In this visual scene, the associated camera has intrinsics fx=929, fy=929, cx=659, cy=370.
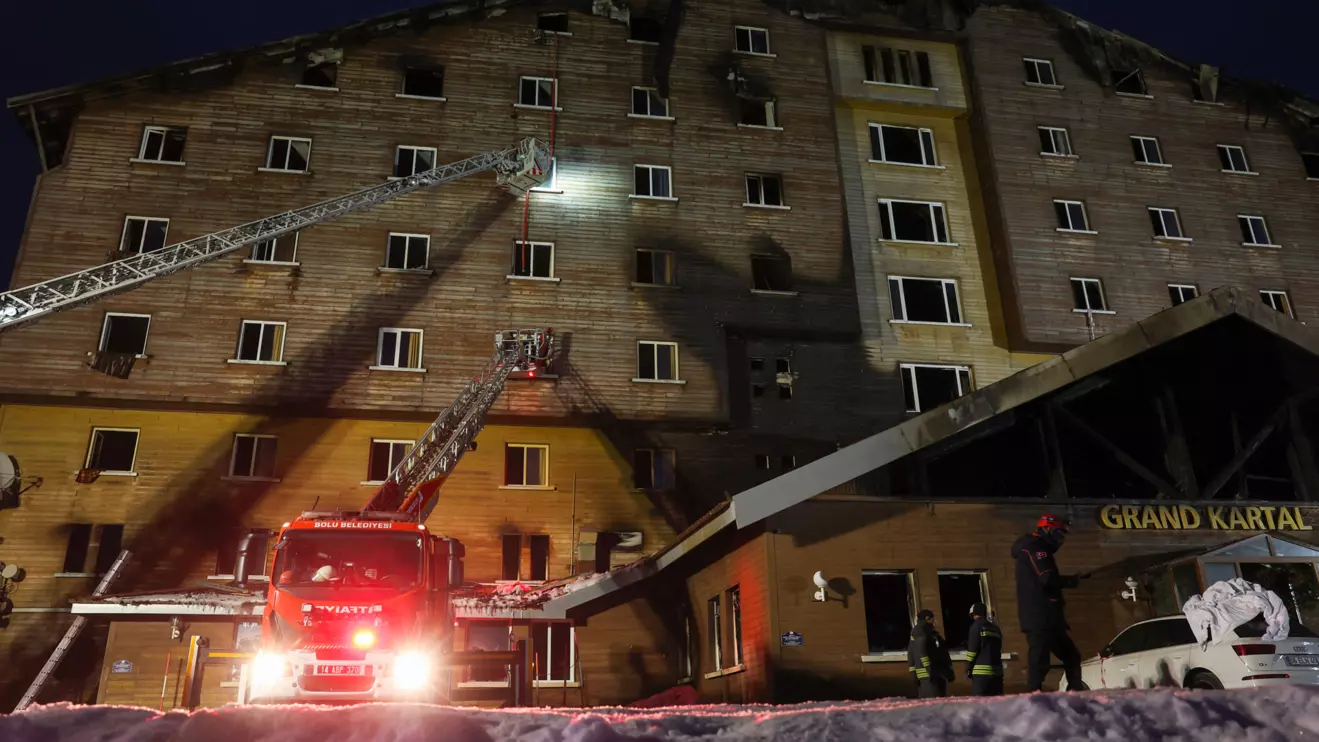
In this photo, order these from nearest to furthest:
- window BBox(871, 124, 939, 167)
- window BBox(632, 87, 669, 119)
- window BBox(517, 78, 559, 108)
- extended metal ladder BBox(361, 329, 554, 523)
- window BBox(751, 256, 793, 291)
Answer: extended metal ladder BBox(361, 329, 554, 523)
window BBox(751, 256, 793, 291)
window BBox(517, 78, 559, 108)
window BBox(632, 87, 669, 119)
window BBox(871, 124, 939, 167)

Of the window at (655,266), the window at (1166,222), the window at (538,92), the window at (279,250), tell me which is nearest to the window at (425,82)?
the window at (538,92)

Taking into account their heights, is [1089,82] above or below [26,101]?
above

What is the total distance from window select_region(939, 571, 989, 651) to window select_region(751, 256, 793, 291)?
643 inches

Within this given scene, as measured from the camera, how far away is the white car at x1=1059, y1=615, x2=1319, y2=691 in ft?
37.4

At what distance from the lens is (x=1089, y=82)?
37.5 m

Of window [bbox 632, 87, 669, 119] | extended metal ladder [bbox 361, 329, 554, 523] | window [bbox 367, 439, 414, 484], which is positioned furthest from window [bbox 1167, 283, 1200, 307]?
window [bbox 367, 439, 414, 484]

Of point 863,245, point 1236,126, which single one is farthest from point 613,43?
point 1236,126

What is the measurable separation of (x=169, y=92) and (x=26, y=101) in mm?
4225

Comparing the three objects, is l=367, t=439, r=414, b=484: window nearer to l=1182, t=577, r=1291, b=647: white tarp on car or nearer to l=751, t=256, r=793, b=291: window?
l=751, t=256, r=793, b=291: window

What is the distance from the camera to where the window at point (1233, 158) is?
37031 millimetres

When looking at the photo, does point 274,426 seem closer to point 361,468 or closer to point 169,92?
point 361,468

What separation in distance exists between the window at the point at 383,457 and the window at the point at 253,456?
9.21 feet

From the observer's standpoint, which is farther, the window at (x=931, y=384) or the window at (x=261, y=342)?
the window at (x=931, y=384)

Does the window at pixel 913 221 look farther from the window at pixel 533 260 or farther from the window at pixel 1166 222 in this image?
the window at pixel 533 260
